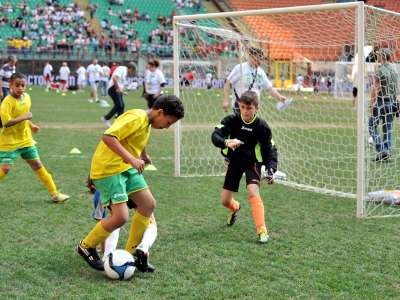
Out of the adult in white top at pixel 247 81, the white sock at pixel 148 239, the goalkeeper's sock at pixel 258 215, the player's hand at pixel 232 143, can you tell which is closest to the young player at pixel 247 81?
the adult in white top at pixel 247 81

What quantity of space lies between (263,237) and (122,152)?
1761mm

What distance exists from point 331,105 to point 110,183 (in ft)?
31.6

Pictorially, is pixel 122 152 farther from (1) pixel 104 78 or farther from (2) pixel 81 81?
(2) pixel 81 81

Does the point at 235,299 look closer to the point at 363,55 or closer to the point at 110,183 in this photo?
the point at 110,183

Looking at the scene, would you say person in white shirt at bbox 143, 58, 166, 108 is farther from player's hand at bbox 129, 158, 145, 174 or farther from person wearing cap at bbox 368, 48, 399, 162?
player's hand at bbox 129, 158, 145, 174

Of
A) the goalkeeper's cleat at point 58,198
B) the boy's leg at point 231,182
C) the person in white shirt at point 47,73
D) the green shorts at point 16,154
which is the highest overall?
the person in white shirt at point 47,73

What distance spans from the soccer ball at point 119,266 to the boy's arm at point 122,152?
0.65 m

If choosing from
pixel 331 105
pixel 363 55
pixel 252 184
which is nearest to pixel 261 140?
pixel 252 184

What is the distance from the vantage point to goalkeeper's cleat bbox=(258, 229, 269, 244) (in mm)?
5246

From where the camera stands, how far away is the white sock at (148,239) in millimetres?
4414

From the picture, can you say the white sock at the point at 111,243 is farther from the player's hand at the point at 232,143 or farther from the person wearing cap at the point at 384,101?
the person wearing cap at the point at 384,101

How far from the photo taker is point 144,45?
38938 millimetres

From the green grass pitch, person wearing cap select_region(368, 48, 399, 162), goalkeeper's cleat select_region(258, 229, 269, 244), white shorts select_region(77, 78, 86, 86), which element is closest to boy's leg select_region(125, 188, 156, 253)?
the green grass pitch

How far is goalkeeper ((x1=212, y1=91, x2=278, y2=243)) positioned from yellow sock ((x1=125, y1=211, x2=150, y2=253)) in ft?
4.12
